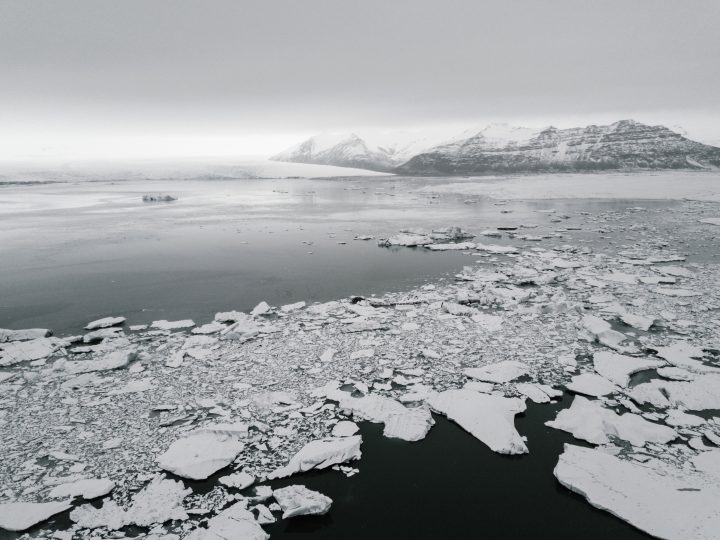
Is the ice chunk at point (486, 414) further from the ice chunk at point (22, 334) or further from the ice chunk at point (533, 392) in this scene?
the ice chunk at point (22, 334)

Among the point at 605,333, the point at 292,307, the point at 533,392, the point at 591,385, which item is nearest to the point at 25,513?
the point at 292,307

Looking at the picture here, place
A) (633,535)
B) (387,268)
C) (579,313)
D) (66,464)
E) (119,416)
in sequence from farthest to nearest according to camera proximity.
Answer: (387,268), (579,313), (119,416), (66,464), (633,535)

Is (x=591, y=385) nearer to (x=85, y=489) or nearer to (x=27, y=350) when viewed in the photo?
(x=85, y=489)

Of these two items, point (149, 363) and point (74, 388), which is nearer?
point (74, 388)

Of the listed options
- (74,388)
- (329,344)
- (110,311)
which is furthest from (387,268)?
(74,388)

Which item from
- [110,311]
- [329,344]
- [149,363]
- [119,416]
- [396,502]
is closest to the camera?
[396,502]

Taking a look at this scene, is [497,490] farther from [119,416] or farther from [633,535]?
[119,416]
